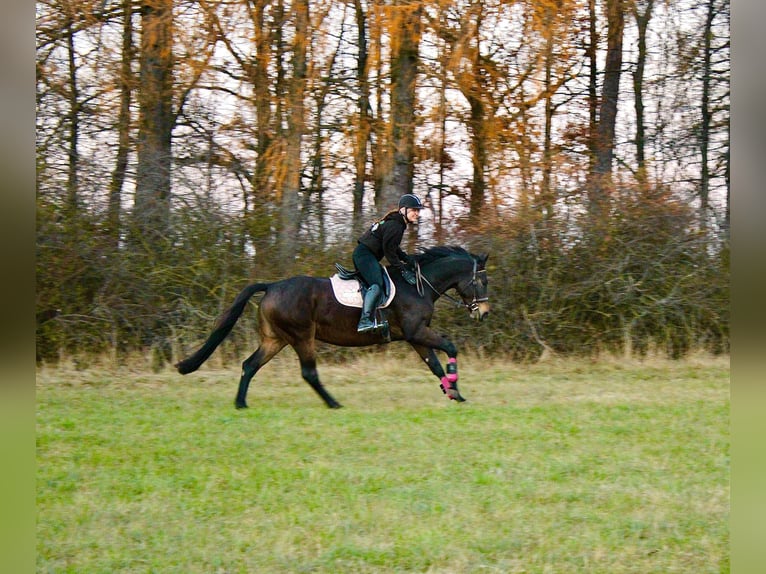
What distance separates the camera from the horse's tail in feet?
31.0

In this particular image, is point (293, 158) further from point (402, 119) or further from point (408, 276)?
point (408, 276)

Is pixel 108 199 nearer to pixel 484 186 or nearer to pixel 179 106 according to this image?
pixel 179 106

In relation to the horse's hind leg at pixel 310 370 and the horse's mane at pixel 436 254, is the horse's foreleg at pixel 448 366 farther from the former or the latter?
the horse's hind leg at pixel 310 370

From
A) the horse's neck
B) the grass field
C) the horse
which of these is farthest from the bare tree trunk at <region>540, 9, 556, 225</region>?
the horse

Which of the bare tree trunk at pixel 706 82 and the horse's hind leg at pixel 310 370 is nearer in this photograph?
the horse's hind leg at pixel 310 370

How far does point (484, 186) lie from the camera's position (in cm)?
1636

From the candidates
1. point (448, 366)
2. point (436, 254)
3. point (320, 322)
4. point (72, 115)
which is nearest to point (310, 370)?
point (320, 322)

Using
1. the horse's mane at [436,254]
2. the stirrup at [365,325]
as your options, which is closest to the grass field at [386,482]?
the stirrup at [365,325]

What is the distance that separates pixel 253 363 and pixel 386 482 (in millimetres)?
3799

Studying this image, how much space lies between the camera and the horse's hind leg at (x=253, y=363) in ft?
31.3

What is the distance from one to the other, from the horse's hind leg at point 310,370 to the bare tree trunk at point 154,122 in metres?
6.04

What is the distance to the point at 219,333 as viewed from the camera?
9.59m

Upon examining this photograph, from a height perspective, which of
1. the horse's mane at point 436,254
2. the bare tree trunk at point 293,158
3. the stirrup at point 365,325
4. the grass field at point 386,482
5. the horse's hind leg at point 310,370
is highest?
the bare tree trunk at point 293,158

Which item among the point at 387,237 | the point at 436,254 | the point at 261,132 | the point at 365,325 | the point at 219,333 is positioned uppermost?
the point at 261,132
